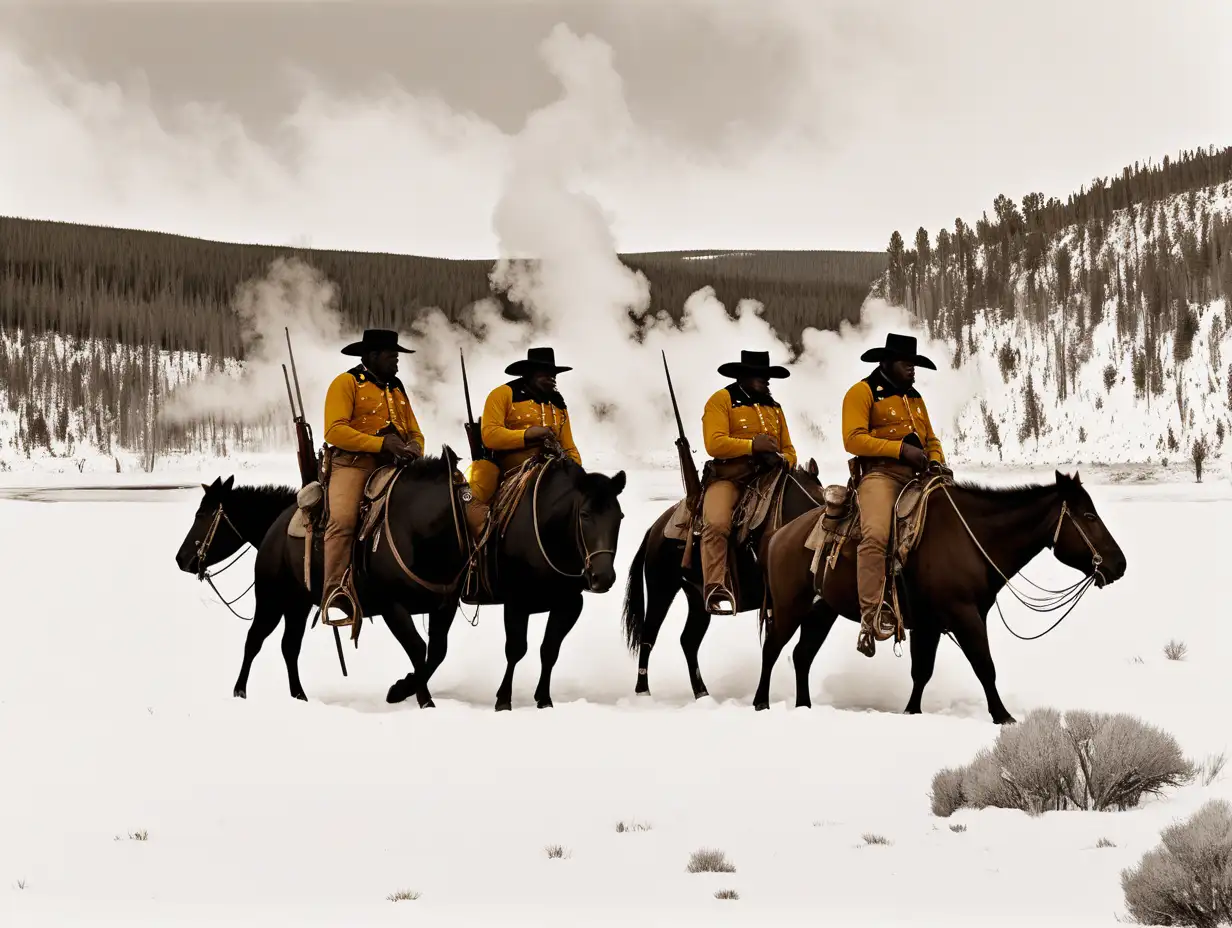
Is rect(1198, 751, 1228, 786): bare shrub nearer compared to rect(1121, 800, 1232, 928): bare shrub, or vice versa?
rect(1121, 800, 1232, 928): bare shrub

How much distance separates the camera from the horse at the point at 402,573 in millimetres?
11648

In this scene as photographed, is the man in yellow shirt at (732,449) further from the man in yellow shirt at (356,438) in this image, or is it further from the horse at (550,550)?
the man in yellow shirt at (356,438)

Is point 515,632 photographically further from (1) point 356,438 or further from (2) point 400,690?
(1) point 356,438

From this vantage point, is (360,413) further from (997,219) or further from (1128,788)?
(997,219)

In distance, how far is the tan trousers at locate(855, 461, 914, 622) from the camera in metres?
10.9

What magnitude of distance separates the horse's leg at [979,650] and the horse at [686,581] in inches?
83.0

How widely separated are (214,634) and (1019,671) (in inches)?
349

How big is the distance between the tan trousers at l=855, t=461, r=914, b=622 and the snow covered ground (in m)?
0.93

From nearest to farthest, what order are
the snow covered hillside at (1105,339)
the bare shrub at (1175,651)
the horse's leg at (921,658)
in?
the horse's leg at (921,658)
the bare shrub at (1175,651)
the snow covered hillside at (1105,339)

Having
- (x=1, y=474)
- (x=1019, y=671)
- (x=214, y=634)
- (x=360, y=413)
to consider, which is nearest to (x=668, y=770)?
(x=360, y=413)

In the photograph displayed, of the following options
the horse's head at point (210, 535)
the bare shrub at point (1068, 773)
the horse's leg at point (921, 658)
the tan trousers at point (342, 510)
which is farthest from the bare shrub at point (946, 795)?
the horse's head at point (210, 535)

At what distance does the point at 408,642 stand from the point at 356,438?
5.98ft

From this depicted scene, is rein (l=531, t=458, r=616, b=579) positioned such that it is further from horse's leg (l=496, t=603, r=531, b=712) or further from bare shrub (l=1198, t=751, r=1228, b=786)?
bare shrub (l=1198, t=751, r=1228, b=786)

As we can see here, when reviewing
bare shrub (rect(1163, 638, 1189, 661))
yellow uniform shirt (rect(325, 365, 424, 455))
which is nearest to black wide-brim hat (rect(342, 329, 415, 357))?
yellow uniform shirt (rect(325, 365, 424, 455))
